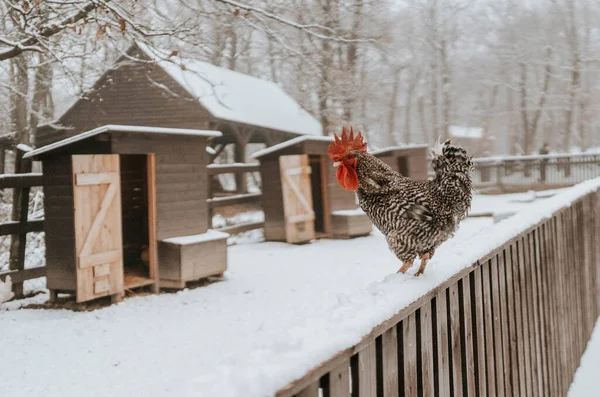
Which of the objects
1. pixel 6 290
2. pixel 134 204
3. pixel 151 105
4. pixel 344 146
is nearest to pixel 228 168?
pixel 134 204

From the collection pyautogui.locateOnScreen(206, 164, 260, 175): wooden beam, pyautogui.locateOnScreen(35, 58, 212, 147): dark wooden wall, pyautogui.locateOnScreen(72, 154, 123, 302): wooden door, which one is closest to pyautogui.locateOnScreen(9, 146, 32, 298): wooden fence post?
pyautogui.locateOnScreen(72, 154, 123, 302): wooden door

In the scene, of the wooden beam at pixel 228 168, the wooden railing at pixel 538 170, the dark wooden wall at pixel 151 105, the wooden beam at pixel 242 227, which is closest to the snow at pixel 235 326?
the wooden beam at pixel 242 227

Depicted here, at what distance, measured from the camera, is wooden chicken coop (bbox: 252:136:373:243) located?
37.2 feet

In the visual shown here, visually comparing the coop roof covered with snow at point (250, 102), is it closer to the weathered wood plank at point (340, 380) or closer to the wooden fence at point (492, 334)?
the wooden fence at point (492, 334)

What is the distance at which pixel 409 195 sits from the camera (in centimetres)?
248

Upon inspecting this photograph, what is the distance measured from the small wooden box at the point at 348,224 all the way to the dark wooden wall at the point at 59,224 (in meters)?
6.96

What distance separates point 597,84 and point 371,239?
24865mm

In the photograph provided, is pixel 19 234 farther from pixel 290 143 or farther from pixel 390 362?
pixel 390 362

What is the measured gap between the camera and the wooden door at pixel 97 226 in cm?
634

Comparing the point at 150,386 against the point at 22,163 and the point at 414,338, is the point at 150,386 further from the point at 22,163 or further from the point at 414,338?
the point at 22,163

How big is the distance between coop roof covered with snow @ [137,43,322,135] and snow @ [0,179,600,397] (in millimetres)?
7241

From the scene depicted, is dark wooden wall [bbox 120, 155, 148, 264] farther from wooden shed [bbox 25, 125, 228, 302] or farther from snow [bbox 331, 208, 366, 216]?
snow [bbox 331, 208, 366, 216]

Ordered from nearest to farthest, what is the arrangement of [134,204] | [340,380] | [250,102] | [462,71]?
[340,380]
[134,204]
[250,102]
[462,71]

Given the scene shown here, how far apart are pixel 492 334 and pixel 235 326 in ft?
12.0
